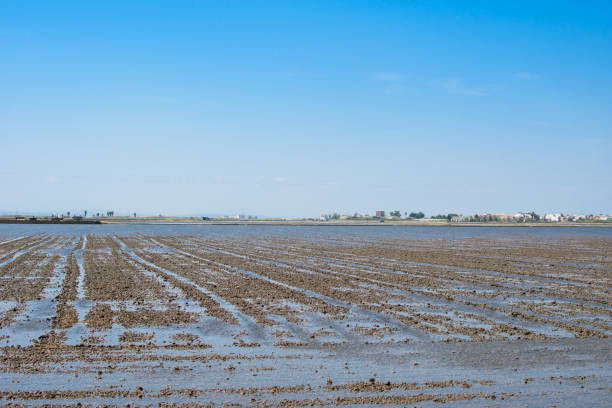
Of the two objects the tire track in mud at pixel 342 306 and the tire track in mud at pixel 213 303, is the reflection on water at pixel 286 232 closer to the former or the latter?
the tire track in mud at pixel 213 303

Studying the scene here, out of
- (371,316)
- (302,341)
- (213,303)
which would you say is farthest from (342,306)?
(302,341)

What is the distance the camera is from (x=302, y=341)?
34.5ft

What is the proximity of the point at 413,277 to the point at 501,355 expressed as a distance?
1220 cm

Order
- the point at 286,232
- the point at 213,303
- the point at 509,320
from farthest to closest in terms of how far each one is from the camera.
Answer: the point at 286,232 → the point at 213,303 → the point at 509,320

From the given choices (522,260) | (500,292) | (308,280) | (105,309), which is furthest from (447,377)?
(522,260)

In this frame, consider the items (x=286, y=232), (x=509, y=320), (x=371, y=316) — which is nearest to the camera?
(x=509, y=320)

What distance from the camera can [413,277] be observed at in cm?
2172

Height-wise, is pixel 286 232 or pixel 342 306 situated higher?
pixel 286 232

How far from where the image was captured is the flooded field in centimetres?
754

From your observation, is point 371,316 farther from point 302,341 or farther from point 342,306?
point 302,341

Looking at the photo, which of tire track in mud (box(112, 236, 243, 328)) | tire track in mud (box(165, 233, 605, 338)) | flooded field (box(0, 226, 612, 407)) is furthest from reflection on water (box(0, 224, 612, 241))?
tire track in mud (box(165, 233, 605, 338))

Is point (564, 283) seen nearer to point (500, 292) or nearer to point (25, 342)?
point (500, 292)

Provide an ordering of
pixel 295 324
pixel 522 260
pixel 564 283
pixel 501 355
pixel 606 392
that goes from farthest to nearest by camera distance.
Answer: pixel 522 260, pixel 564 283, pixel 295 324, pixel 501 355, pixel 606 392

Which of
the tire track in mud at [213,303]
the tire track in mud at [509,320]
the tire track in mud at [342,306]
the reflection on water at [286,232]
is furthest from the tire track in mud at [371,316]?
the reflection on water at [286,232]
